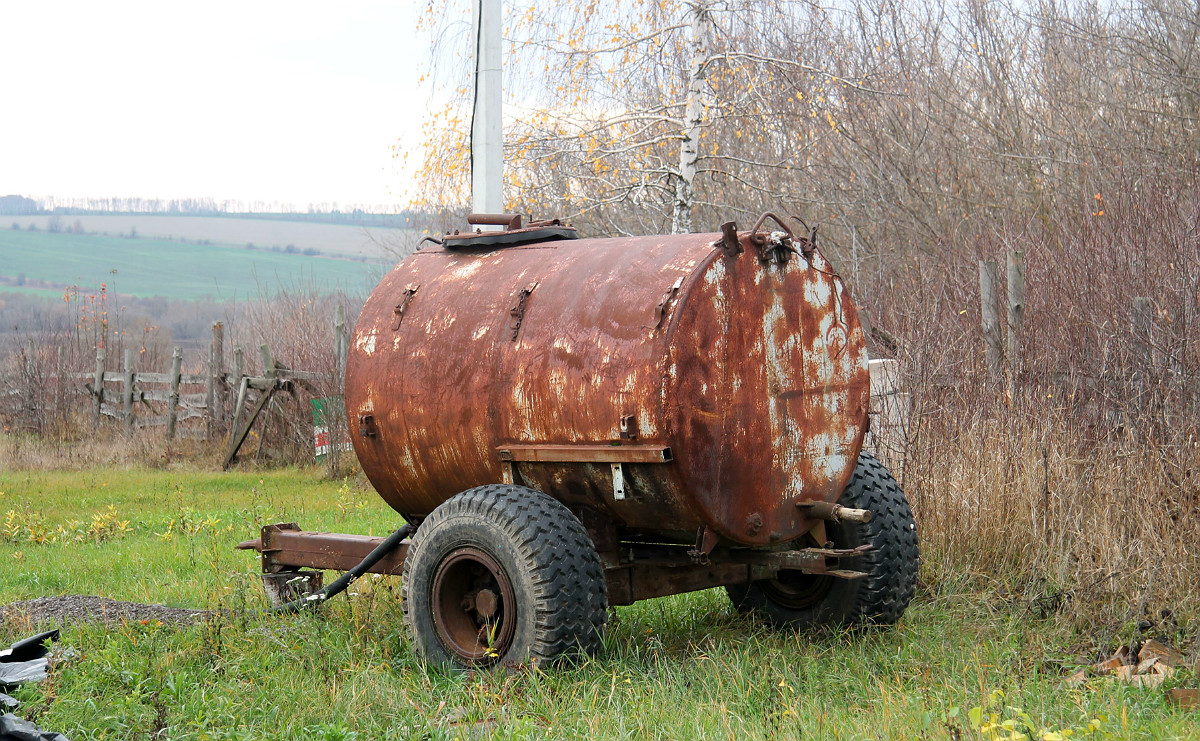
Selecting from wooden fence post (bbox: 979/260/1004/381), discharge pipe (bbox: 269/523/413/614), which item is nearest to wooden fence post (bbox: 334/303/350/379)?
discharge pipe (bbox: 269/523/413/614)

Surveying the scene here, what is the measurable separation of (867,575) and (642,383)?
1.56m

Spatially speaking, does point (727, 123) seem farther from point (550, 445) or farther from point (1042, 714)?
point (1042, 714)

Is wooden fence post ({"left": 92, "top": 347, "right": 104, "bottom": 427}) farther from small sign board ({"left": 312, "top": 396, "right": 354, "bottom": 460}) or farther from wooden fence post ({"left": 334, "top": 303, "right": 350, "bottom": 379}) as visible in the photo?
small sign board ({"left": 312, "top": 396, "right": 354, "bottom": 460})

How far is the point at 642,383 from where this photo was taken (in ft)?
15.0

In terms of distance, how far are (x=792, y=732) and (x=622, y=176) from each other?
38.5 feet

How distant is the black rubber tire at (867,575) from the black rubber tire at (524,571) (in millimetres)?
1373

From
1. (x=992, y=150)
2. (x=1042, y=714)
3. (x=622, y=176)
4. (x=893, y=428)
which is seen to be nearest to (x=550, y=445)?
(x=1042, y=714)

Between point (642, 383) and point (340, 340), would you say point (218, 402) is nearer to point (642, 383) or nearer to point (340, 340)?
point (340, 340)

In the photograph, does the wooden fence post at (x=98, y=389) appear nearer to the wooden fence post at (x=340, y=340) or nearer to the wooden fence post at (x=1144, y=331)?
the wooden fence post at (x=340, y=340)

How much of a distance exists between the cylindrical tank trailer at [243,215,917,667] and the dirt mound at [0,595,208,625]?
1.59m

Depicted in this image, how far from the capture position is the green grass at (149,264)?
262 ft

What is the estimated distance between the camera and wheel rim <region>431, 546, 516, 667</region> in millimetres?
4660

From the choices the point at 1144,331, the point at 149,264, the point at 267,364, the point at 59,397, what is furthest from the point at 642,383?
the point at 149,264

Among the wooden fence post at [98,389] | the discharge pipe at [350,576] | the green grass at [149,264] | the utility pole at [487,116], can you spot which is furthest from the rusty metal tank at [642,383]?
the green grass at [149,264]
